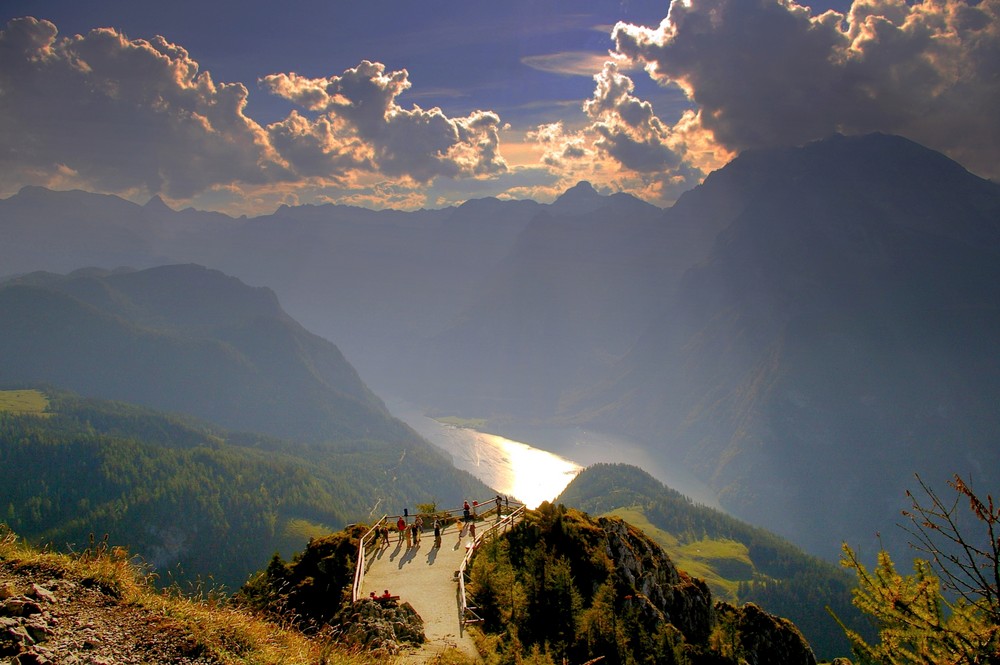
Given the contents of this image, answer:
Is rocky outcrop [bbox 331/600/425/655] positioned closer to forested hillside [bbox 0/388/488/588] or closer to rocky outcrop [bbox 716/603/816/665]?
rocky outcrop [bbox 716/603/816/665]

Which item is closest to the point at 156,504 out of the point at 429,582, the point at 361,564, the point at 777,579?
the point at 361,564

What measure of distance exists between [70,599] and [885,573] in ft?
59.7

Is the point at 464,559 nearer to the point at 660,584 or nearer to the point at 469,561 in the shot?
the point at 469,561

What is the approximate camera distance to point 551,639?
1934 centimetres

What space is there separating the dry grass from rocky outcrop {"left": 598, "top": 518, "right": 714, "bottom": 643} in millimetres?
14505

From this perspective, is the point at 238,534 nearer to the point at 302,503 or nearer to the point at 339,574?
the point at 302,503

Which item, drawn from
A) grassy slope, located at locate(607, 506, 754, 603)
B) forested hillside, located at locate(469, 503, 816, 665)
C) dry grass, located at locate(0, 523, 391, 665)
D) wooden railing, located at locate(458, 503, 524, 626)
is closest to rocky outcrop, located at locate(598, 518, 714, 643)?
forested hillside, located at locate(469, 503, 816, 665)

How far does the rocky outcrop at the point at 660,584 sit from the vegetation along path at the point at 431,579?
18.8 ft

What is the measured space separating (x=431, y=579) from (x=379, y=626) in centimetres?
707

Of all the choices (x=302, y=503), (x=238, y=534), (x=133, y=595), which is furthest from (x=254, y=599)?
(x=302, y=503)

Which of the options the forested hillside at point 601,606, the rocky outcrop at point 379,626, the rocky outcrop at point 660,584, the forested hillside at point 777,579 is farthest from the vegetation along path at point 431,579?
the forested hillside at point 777,579

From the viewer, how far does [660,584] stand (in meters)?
27.4

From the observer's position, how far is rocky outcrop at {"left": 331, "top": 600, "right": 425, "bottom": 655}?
1591 centimetres

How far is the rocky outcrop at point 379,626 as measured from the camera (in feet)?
52.2
